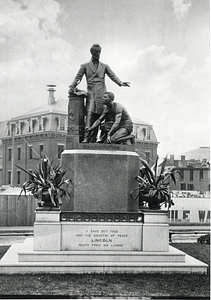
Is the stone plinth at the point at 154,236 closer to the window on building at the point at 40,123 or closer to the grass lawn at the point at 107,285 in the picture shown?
the grass lawn at the point at 107,285

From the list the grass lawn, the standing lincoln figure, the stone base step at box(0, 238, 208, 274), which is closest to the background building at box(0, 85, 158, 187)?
the standing lincoln figure

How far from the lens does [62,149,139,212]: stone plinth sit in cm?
1356

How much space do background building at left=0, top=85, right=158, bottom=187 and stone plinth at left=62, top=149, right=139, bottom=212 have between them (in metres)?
32.9

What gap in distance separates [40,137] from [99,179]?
3587 cm

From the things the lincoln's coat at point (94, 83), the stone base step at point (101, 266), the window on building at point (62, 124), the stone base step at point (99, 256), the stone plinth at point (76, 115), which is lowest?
the stone base step at point (101, 266)

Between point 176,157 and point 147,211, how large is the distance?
51316 millimetres

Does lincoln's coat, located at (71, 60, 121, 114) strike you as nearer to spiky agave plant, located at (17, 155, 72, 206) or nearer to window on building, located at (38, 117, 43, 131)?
spiky agave plant, located at (17, 155, 72, 206)

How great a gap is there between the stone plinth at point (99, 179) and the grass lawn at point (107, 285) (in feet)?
7.91

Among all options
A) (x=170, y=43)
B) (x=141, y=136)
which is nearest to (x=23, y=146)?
(x=141, y=136)

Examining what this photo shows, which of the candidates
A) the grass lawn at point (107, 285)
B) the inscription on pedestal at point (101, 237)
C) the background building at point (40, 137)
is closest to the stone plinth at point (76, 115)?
the inscription on pedestal at point (101, 237)

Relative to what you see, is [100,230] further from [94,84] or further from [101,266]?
[94,84]

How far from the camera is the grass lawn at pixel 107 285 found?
1013 centimetres

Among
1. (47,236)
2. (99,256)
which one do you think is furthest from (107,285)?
(47,236)

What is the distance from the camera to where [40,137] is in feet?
160
